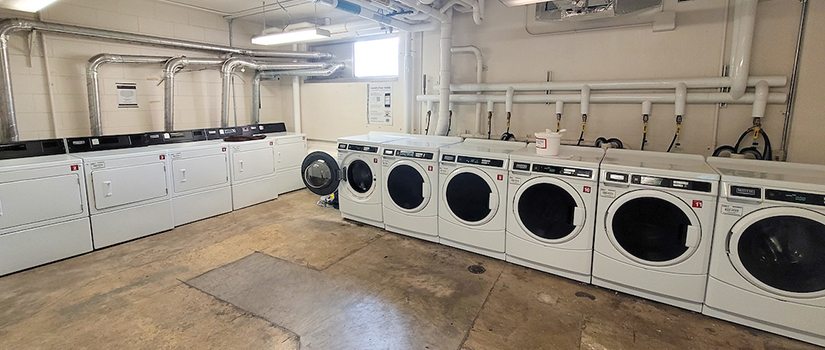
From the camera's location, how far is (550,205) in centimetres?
298

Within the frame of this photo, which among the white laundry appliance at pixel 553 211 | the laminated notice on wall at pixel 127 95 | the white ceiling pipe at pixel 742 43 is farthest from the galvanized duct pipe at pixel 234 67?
the white ceiling pipe at pixel 742 43

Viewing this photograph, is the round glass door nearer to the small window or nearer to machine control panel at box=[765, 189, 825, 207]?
the small window

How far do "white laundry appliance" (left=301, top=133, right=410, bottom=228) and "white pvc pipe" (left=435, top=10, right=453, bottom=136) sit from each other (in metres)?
0.55

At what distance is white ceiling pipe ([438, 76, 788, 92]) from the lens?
3.02 meters

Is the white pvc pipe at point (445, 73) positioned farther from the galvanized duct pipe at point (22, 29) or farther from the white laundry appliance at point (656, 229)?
the galvanized duct pipe at point (22, 29)

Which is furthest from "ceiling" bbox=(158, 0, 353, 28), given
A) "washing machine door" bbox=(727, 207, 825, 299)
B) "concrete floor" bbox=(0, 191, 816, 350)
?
"washing machine door" bbox=(727, 207, 825, 299)

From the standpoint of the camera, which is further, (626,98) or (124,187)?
(124,187)

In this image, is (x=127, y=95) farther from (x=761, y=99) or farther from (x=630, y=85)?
(x=761, y=99)

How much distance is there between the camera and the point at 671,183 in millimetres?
2484

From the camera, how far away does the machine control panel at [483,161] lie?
3.15 metres

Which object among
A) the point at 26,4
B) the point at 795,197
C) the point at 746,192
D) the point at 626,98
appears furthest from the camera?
the point at 626,98

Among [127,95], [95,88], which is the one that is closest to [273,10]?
[127,95]

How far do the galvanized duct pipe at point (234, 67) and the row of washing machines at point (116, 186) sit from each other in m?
0.33

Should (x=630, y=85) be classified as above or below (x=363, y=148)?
above
